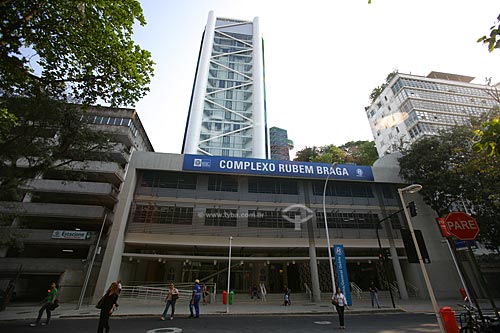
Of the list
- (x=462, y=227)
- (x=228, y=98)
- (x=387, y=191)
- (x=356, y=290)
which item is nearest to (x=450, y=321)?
(x=462, y=227)

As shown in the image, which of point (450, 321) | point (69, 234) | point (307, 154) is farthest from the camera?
point (307, 154)

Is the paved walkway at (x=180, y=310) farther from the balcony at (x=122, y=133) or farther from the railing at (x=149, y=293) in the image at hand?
the balcony at (x=122, y=133)

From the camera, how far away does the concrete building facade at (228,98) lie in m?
48.2

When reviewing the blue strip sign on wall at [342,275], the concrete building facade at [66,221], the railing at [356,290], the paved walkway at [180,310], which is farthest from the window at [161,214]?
the railing at [356,290]

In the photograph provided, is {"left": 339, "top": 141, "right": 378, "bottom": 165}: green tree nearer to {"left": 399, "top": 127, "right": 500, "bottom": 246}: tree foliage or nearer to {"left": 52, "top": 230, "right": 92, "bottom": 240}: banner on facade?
{"left": 399, "top": 127, "right": 500, "bottom": 246}: tree foliage

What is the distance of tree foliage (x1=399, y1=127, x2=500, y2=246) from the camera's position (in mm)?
21281

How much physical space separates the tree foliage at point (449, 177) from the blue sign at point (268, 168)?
4.81m

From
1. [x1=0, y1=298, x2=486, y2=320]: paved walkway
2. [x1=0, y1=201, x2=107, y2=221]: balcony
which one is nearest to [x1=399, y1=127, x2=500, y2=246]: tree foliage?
[x1=0, y1=298, x2=486, y2=320]: paved walkway

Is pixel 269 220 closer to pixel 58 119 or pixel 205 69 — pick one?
pixel 58 119

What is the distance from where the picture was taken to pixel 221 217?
22.2 metres

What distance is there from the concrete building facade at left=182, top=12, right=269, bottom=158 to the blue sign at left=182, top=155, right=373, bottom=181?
2172 cm

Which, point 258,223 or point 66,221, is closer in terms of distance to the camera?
point 258,223

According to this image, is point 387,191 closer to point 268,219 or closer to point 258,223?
point 268,219

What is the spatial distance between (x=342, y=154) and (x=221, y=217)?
3049 cm
